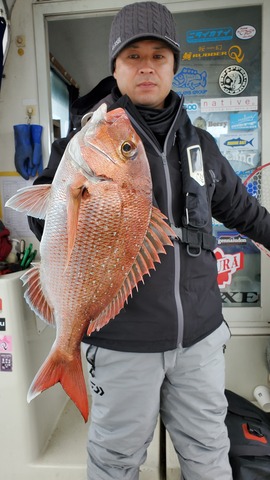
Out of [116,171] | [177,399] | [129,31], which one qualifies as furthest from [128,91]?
[177,399]

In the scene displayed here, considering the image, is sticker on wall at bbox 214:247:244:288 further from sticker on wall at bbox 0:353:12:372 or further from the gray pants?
sticker on wall at bbox 0:353:12:372

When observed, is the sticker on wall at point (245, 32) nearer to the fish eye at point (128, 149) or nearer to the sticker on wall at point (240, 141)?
the sticker on wall at point (240, 141)

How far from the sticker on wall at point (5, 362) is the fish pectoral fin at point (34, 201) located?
1245mm

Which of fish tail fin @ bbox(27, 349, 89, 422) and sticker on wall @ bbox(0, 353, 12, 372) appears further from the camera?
sticker on wall @ bbox(0, 353, 12, 372)

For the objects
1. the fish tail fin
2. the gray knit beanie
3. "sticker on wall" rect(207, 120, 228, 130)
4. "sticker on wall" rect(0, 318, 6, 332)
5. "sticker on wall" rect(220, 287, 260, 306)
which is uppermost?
the gray knit beanie

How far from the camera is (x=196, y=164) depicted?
1.49 m

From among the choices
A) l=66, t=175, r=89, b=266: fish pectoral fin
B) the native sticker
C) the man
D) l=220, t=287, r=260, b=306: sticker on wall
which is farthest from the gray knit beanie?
l=220, t=287, r=260, b=306: sticker on wall

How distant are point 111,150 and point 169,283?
60 centimetres

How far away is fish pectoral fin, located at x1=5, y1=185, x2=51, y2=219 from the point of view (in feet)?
3.92

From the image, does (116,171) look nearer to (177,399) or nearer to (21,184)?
(177,399)

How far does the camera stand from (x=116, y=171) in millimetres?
1122

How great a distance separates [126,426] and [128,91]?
138cm

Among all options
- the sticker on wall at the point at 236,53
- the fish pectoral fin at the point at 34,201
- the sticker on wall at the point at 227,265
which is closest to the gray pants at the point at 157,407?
the fish pectoral fin at the point at 34,201

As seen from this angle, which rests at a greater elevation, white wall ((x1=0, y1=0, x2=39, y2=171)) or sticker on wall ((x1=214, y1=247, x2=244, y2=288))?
white wall ((x1=0, y1=0, x2=39, y2=171))
